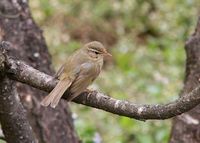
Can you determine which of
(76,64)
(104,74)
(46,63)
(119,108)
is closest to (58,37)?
(104,74)

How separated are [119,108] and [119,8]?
314 inches

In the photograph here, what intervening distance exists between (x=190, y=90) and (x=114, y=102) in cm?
129

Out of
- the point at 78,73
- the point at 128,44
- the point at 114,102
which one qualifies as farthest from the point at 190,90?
the point at 128,44

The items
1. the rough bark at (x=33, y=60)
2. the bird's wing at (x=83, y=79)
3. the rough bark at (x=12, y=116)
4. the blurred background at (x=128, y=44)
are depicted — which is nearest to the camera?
the rough bark at (x=12, y=116)

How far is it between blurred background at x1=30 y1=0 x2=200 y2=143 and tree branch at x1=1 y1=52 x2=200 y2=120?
2535mm

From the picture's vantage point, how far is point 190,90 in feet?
13.4

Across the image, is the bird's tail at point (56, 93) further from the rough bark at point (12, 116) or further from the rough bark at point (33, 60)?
the rough bark at point (33, 60)

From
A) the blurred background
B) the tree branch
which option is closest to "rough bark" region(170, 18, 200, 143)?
the tree branch

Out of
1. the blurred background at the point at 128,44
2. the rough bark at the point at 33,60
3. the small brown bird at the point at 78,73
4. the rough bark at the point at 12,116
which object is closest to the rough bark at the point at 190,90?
the small brown bird at the point at 78,73

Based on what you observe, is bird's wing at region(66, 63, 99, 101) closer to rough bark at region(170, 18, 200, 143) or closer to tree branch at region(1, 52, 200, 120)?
tree branch at region(1, 52, 200, 120)

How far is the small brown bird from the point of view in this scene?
10.6ft

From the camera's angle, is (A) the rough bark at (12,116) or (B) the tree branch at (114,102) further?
(A) the rough bark at (12,116)

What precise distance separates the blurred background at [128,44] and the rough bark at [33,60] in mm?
1250

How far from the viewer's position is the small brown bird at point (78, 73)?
322cm
